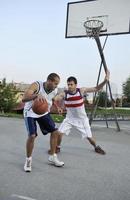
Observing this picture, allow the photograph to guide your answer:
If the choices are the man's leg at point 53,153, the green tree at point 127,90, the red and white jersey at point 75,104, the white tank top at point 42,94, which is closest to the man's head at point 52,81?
the white tank top at point 42,94

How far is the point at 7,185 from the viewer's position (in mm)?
6129

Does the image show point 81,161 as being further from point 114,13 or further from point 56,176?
point 114,13

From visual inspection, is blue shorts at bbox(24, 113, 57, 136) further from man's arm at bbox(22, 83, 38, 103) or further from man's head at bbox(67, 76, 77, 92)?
man's head at bbox(67, 76, 77, 92)

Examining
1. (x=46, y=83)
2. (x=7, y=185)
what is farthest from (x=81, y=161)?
(x=7, y=185)

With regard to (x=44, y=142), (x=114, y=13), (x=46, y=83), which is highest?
(x=114, y=13)

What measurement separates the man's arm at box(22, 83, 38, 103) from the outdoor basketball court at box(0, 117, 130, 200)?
1243 millimetres

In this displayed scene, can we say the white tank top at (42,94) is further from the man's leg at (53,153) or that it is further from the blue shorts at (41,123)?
the man's leg at (53,153)

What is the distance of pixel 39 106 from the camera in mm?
7312

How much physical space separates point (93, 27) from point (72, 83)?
748 cm

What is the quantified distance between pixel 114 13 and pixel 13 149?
334 inches

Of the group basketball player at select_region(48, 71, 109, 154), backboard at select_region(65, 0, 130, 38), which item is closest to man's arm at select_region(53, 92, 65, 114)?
basketball player at select_region(48, 71, 109, 154)

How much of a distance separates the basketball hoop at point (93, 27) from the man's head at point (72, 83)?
677 cm

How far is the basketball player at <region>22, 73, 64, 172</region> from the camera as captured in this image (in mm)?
7223

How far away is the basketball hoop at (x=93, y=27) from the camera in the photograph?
50.6 feet
